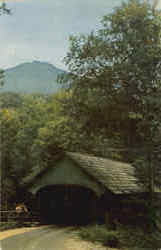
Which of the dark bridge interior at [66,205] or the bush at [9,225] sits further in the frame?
the dark bridge interior at [66,205]

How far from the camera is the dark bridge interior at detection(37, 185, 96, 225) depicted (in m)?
24.0

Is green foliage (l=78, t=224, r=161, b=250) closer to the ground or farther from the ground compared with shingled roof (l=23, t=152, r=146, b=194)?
closer to the ground

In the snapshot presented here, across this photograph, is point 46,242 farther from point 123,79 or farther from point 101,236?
point 123,79

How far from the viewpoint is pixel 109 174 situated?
71.9 feet

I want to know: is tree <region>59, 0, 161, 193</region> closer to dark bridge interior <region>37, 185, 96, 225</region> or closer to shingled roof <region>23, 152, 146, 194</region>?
shingled roof <region>23, 152, 146, 194</region>

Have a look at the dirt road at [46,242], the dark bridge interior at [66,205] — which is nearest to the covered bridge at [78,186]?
the dark bridge interior at [66,205]

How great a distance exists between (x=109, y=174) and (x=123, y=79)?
683cm

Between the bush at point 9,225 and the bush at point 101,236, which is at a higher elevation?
the bush at point 101,236

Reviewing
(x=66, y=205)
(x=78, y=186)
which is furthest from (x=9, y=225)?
(x=78, y=186)

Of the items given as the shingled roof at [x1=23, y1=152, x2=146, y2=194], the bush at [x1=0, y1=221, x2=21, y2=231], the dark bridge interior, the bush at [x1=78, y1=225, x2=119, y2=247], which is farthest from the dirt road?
the dark bridge interior

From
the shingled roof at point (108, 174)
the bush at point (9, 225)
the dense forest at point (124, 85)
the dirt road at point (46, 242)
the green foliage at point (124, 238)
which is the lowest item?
the bush at point (9, 225)

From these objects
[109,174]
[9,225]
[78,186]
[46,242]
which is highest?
[109,174]

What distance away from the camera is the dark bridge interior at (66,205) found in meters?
24.0

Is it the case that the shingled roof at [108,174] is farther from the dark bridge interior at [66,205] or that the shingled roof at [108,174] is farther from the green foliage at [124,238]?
the green foliage at [124,238]
